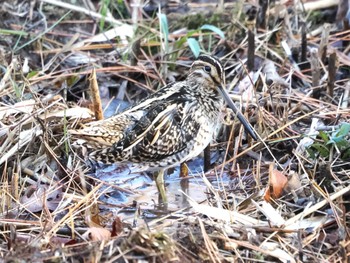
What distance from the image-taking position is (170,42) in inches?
277

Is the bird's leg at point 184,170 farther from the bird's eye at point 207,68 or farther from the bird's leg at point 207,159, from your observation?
the bird's eye at point 207,68

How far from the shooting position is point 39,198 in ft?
16.0

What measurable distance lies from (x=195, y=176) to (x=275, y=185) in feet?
3.12

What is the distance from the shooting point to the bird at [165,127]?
5062 millimetres

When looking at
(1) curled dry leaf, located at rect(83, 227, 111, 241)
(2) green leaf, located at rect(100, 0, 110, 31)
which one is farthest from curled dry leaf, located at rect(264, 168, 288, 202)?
(2) green leaf, located at rect(100, 0, 110, 31)

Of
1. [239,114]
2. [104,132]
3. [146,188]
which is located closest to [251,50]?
[239,114]

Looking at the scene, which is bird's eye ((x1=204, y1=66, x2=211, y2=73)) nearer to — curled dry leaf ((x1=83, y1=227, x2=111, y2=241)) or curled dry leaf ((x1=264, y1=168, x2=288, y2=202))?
curled dry leaf ((x1=264, y1=168, x2=288, y2=202))

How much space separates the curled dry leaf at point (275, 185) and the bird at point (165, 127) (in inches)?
24.3

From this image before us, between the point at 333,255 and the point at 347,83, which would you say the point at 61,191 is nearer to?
the point at 333,255

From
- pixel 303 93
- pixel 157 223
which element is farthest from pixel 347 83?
pixel 157 223

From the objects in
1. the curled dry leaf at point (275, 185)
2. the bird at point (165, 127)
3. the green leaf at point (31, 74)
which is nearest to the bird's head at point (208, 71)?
the bird at point (165, 127)

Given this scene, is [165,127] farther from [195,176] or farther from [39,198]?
[39,198]

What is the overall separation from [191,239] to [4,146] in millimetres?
1728

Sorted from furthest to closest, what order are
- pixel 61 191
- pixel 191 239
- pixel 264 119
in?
1. pixel 264 119
2. pixel 61 191
3. pixel 191 239
